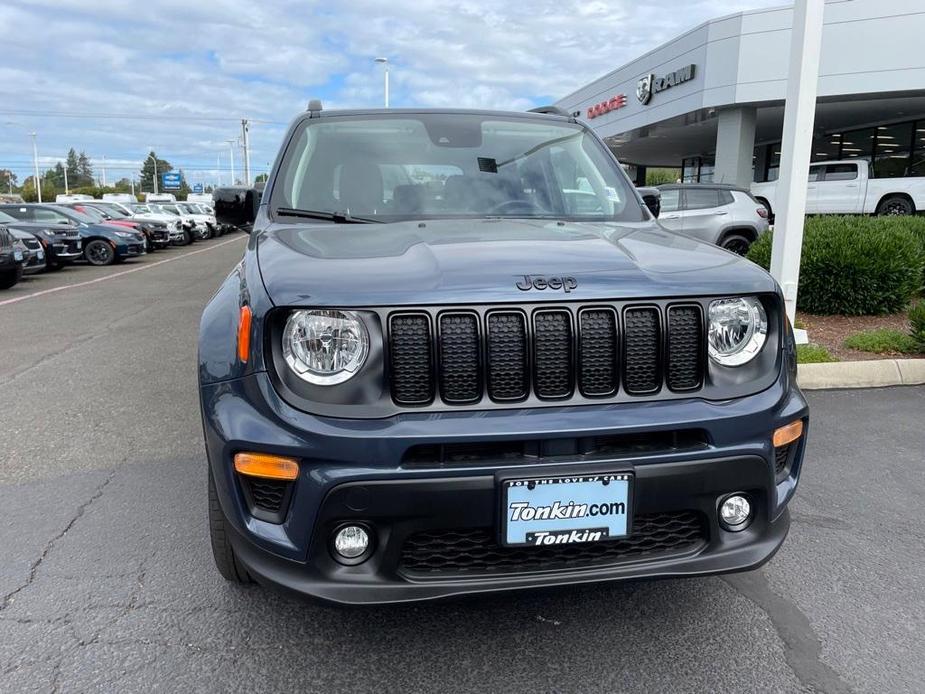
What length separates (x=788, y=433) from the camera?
7.25 feet

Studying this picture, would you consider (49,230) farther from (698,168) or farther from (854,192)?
(698,168)

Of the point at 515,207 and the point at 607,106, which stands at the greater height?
the point at 607,106

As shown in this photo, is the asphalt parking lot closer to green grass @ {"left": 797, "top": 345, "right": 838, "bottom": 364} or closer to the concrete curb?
the concrete curb

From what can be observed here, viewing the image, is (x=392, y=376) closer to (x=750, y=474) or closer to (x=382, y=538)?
(x=382, y=538)

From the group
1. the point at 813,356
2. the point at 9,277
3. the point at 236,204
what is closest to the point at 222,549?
the point at 236,204

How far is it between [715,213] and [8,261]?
12.0m

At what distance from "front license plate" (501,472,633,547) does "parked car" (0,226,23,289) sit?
13068 millimetres

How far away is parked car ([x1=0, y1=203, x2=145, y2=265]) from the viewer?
1794 centimetres

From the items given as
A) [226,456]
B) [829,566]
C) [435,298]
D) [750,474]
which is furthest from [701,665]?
[226,456]

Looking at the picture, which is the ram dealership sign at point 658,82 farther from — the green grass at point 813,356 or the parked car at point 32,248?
the green grass at point 813,356

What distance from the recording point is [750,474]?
6.85 feet

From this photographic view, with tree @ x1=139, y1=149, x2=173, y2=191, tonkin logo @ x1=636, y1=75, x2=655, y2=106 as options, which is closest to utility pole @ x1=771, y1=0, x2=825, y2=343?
tonkin logo @ x1=636, y1=75, x2=655, y2=106

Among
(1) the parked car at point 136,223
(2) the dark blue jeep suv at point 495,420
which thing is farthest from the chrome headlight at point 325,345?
(1) the parked car at point 136,223

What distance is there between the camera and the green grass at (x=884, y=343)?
20.7 feet
